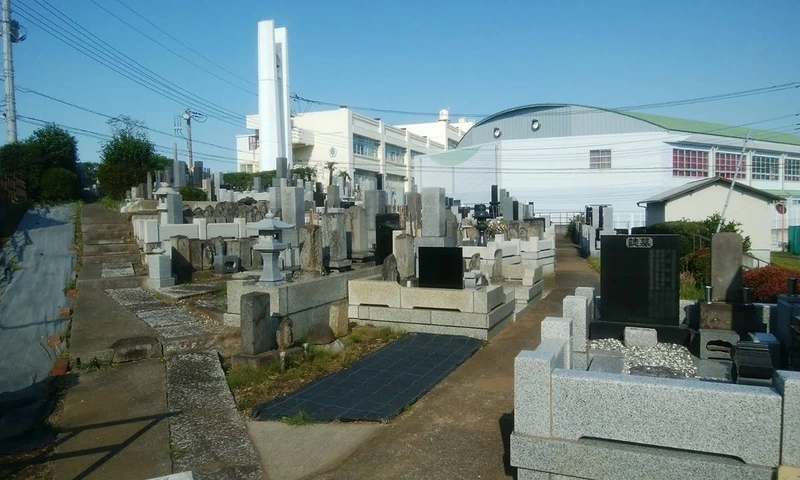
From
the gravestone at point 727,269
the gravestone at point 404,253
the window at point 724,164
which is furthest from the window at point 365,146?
the gravestone at point 727,269

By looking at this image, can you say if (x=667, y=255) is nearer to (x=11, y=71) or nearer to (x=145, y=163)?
(x=145, y=163)

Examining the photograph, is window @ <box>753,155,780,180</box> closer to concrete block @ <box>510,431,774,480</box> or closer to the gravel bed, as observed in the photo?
the gravel bed

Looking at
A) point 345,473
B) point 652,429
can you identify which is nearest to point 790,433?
point 652,429

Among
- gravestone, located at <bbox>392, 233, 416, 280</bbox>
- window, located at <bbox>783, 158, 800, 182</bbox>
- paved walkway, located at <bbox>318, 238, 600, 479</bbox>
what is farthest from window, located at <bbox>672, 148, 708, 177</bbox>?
paved walkway, located at <bbox>318, 238, 600, 479</bbox>

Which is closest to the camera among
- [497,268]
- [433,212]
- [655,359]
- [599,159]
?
[655,359]

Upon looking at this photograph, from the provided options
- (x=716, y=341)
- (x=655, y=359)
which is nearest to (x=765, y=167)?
(x=716, y=341)

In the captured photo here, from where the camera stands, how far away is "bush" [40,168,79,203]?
99.9 feet

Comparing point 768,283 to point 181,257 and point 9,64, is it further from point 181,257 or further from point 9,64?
point 9,64

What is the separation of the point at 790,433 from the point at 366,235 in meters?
11.7

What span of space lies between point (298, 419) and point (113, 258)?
1303 cm

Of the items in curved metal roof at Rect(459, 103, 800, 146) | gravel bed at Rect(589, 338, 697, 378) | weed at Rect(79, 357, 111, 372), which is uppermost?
curved metal roof at Rect(459, 103, 800, 146)

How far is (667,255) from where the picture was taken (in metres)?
Answer: 6.93

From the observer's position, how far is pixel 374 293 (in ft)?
33.2

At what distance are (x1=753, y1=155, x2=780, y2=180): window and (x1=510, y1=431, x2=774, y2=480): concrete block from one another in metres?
47.7
